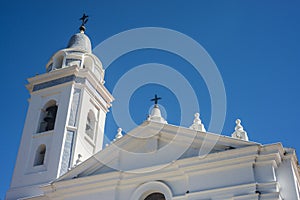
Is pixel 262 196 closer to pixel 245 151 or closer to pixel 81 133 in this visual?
pixel 245 151

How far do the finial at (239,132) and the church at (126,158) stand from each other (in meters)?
0.03

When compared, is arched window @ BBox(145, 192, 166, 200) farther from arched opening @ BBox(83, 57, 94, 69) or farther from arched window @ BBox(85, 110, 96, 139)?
arched opening @ BBox(83, 57, 94, 69)

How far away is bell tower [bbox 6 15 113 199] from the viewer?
56.8 ft

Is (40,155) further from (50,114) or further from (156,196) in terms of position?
(156,196)

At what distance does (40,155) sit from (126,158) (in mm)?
5356

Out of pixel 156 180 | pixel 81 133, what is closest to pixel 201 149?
pixel 156 180

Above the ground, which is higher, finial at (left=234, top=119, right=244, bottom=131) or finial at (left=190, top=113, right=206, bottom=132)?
finial at (left=190, top=113, right=206, bottom=132)

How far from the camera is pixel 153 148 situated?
13945 millimetres

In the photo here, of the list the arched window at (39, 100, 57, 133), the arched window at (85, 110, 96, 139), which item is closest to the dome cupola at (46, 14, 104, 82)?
the arched window at (85, 110, 96, 139)

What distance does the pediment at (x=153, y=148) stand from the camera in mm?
13070

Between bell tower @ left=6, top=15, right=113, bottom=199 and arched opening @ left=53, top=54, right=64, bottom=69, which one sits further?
arched opening @ left=53, top=54, right=64, bottom=69

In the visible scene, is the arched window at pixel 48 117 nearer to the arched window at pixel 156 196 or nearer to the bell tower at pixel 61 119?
the bell tower at pixel 61 119

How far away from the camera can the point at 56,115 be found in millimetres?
18562

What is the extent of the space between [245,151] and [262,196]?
1.36 metres
